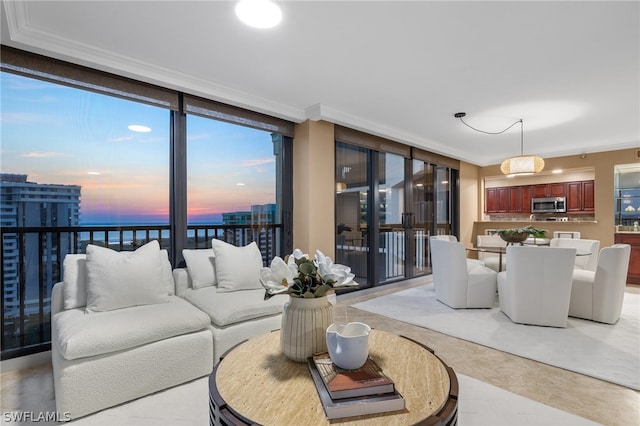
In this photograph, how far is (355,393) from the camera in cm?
110

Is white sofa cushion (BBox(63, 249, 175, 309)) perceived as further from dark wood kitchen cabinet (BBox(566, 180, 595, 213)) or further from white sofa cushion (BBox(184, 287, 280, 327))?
dark wood kitchen cabinet (BBox(566, 180, 595, 213))

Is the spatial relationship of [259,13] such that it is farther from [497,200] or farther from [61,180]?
[497,200]

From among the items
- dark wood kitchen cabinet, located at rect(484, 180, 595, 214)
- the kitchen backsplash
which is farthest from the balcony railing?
dark wood kitchen cabinet, located at rect(484, 180, 595, 214)

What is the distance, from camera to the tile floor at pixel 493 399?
6.02 feet

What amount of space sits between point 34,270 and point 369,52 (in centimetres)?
332

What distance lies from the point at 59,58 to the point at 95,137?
647mm

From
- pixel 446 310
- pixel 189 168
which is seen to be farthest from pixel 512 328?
Answer: pixel 189 168

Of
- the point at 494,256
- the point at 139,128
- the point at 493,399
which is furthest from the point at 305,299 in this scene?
the point at 494,256

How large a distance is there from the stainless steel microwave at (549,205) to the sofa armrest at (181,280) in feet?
24.5

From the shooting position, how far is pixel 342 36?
94.3 inches

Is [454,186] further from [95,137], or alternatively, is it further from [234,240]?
[95,137]

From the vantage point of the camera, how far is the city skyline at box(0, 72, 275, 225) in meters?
2.55

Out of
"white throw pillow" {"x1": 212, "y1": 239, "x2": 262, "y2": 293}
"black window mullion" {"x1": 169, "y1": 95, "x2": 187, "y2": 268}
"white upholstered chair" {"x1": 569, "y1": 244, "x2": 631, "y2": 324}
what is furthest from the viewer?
→ "white upholstered chair" {"x1": 569, "y1": 244, "x2": 631, "y2": 324}

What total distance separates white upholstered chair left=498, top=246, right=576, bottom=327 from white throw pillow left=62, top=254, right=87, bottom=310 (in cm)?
404
